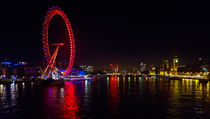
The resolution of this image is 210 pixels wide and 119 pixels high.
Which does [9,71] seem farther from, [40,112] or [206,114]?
[206,114]

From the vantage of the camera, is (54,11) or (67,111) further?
(54,11)

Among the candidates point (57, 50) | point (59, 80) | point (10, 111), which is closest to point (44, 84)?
point (59, 80)

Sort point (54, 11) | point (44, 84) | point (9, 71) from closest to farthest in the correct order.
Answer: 1. point (54, 11)
2. point (44, 84)
3. point (9, 71)

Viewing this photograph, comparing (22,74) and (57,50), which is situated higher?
(57,50)

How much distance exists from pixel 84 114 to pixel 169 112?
768 cm

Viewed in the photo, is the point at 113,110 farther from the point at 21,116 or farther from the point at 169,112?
the point at 21,116

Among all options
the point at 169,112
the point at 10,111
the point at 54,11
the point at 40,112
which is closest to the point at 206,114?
the point at 169,112

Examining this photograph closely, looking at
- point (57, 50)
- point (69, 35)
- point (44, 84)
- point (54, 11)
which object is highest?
point (54, 11)

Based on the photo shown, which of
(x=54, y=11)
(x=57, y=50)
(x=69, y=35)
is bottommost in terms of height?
(x=57, y=50)

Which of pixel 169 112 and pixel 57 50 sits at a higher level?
pixel 57 50

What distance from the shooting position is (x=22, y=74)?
431ft

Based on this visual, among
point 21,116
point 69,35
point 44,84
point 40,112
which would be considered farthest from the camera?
point 44,84

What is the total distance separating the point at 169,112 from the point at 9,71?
399 feet

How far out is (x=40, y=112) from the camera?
21.9 metres
